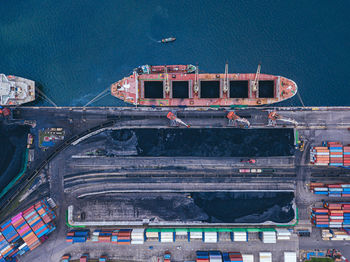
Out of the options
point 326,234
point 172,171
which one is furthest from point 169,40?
point 326,234

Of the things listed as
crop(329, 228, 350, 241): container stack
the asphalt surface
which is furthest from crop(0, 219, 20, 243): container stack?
crop(329, 228, 350, 241): container stack

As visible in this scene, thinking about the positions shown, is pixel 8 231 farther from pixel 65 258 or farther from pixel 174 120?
pixel 174 120

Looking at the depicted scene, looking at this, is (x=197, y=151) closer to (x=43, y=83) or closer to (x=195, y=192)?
(x=195, y=192)

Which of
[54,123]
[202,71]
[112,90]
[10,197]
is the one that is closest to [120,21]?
[112,90]

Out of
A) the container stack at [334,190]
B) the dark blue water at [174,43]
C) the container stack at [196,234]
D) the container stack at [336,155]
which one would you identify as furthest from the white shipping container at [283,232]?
the dark blue water at [174,43]

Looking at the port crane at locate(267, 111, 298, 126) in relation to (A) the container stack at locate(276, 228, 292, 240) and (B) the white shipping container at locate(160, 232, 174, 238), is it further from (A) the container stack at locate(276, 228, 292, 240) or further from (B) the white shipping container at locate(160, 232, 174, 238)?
(B) the white shipping container at locate(160, 232, 174, 238)

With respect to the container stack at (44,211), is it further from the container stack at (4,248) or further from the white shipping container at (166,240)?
the white shipping container at (166,240)
